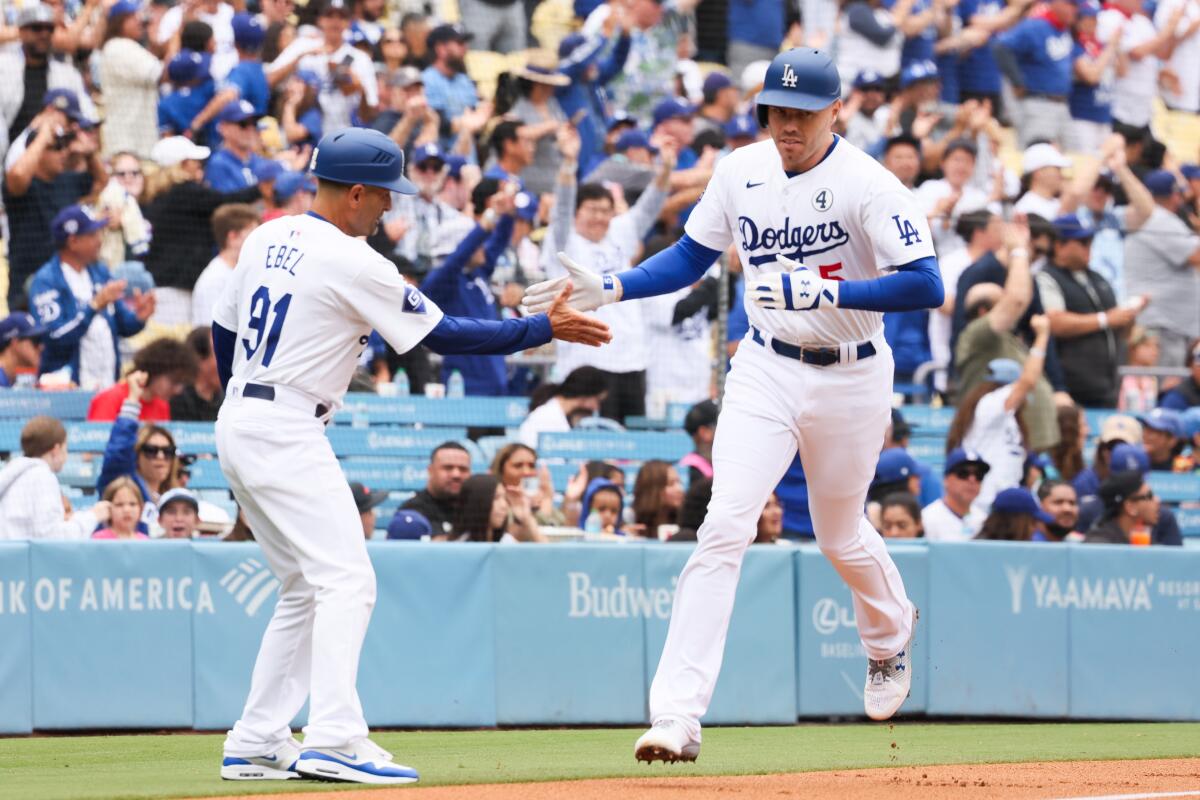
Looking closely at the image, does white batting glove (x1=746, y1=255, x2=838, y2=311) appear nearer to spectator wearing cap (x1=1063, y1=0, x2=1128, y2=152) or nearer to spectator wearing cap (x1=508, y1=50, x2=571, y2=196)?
spectator wearing cap (x1=508, y1=50, x2=571, y2=196)

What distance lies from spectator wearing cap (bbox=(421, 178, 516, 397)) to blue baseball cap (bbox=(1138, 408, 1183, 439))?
4.77 m

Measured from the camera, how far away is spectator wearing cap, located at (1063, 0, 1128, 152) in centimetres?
1664

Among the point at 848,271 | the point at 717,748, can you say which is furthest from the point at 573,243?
the point at 848,271

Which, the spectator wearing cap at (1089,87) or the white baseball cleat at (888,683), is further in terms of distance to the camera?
the spectator wearing cap at (1089,87)

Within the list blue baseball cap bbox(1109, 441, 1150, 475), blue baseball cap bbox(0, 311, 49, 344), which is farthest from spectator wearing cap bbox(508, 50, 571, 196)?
blue baseball cap bbox(1109, 441, 1150, 475)

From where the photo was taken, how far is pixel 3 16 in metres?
11.6

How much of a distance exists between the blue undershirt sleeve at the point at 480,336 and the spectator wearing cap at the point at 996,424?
6339 mm

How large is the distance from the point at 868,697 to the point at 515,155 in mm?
6589

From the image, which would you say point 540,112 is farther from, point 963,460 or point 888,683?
point 888,683

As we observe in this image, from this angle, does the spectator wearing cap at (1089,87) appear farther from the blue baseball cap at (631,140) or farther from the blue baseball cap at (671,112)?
the blue baseball cap at (631,140)

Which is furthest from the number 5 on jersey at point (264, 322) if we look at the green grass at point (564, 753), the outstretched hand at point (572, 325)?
the green grass at point (564, 753)

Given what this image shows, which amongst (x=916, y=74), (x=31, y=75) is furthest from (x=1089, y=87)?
(x=31, y=75)

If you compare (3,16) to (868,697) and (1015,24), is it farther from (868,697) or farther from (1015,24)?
(1015,24)

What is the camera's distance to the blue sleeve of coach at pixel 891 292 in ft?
18.1
